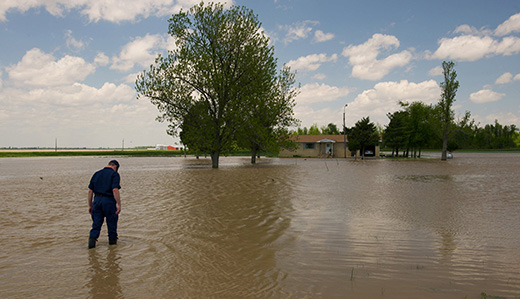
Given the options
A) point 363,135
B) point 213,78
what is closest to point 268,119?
point 213,78

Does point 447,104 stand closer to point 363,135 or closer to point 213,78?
point 363,135

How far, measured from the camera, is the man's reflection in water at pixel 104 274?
505 cm

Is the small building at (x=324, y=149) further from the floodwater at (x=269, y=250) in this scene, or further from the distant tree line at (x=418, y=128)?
the floodwater at (x=269, y=250)

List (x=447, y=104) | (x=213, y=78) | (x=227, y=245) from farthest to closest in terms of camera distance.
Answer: (x=447, y=104)
(x=213, y=78)
(x=227, y=245)

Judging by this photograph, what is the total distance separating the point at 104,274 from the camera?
580 centimetres

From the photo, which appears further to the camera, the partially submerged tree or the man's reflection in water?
the partially submerged tree

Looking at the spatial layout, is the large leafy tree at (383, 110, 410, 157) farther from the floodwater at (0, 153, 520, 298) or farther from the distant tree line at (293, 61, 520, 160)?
the floodwater at (0, 153, 520, 298)

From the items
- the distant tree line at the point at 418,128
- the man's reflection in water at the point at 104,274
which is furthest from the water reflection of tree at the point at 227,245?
the distant tree line at the point at 418,128

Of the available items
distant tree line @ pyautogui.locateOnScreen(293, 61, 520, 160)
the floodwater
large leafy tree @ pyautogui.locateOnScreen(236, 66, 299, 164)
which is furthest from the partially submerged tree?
the floodwater

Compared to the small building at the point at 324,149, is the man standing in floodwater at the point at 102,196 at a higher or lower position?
lower

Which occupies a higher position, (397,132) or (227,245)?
(397,132)

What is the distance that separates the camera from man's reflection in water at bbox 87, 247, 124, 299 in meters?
5.05

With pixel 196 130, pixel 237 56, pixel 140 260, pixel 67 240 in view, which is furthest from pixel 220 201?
pixel 237 56

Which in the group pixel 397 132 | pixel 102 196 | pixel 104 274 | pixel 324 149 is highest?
pixel 397 132
